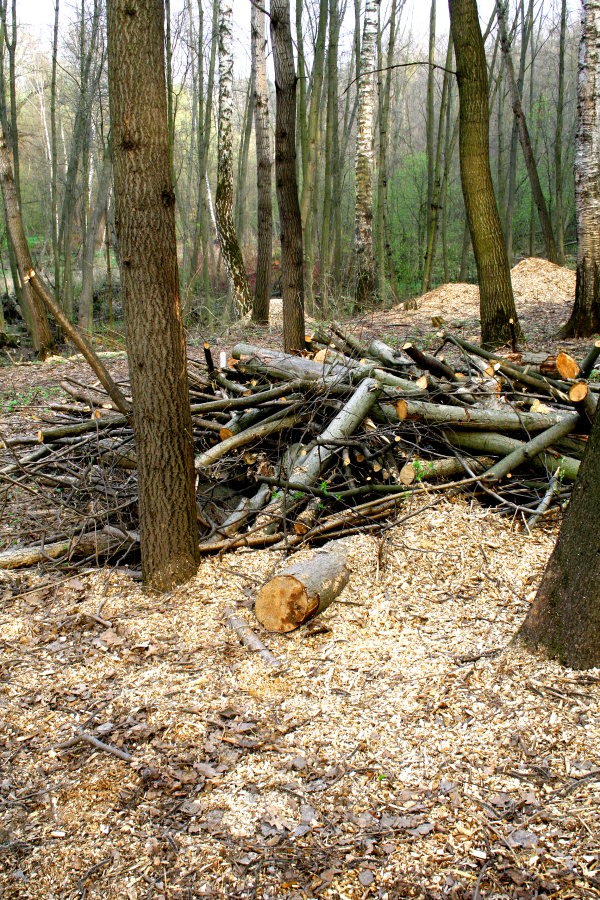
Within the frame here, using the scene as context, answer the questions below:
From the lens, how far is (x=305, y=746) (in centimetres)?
262

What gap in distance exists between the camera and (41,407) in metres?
8.20

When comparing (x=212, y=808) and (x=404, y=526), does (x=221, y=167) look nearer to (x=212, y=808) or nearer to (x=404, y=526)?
(x=404, y=526)

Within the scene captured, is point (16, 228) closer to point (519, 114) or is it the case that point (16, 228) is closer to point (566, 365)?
point (566, 365)

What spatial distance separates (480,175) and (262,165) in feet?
23.8

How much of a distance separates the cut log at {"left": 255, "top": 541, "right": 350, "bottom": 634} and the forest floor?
9 cm

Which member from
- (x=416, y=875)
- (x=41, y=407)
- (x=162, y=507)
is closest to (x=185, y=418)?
(x=162, y=507)

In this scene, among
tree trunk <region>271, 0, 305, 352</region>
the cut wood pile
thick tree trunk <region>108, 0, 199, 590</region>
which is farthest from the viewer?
tree trunk <region>271, 0, 305, 352</region>

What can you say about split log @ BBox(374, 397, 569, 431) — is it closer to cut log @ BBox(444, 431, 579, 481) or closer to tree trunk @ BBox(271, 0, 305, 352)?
cut log @ BBox(444, 431, 579, 481)

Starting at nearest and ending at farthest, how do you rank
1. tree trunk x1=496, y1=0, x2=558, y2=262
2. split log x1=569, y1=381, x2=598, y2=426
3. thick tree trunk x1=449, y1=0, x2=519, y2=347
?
split log x1=569, y1=381, x2=598, y2=426 < thick tree trunk x1=449, y1=0, x2=519, y2=347 < tree trunk x1=496, y1=0, x2=558, y2=262

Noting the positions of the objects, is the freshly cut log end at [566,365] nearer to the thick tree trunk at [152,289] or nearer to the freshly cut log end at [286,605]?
the freshly cut log end at [286,605]

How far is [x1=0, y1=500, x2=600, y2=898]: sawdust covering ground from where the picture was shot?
208 cm

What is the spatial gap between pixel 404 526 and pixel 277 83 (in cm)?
472

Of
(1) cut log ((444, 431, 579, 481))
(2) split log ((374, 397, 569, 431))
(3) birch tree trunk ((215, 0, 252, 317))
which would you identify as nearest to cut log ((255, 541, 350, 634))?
(2) split log ((374, 397, 569, 431))

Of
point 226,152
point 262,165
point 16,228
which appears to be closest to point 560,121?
point 262,165
